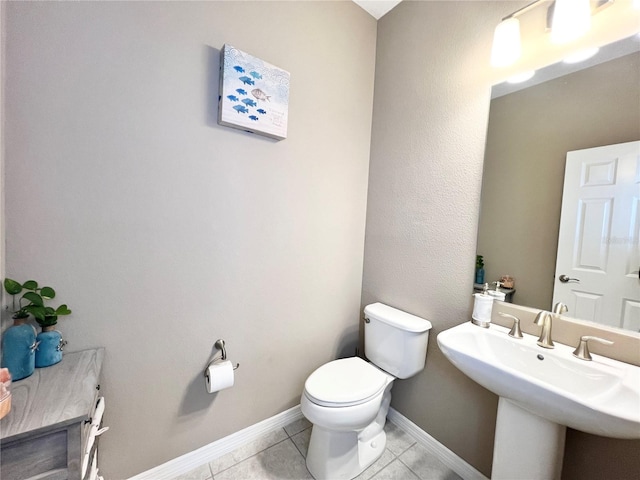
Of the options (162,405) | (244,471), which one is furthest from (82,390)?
(244,471)

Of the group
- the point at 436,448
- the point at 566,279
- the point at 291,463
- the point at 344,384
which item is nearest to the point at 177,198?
the point at 344,384

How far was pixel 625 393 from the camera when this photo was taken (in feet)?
2.47

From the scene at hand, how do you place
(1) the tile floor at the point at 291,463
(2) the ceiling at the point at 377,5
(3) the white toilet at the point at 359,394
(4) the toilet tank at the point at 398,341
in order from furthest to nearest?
(2) the ceiling at the point at 377,5, (4) the toilet tank at the point at 398,341, (1) the tile floor at the point at 291,463, (3) the white toilet at the point at 359,394

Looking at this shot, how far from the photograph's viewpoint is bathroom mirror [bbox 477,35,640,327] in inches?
36.1

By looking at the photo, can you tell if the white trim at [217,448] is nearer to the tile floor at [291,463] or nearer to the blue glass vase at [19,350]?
the tile floor at [291,463]

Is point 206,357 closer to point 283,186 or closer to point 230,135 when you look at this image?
point 283,186

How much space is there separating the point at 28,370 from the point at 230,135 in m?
1.14

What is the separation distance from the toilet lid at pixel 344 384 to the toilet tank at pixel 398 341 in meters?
0.10

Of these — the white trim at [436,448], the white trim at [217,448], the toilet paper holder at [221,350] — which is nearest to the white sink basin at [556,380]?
the white trim at [436,448]

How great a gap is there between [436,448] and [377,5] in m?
2.72

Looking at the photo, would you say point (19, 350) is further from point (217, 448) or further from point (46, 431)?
point (217, 448)

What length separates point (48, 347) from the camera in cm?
85

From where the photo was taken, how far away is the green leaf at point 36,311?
815 mm

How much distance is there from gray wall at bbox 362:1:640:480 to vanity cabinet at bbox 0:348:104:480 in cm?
148
